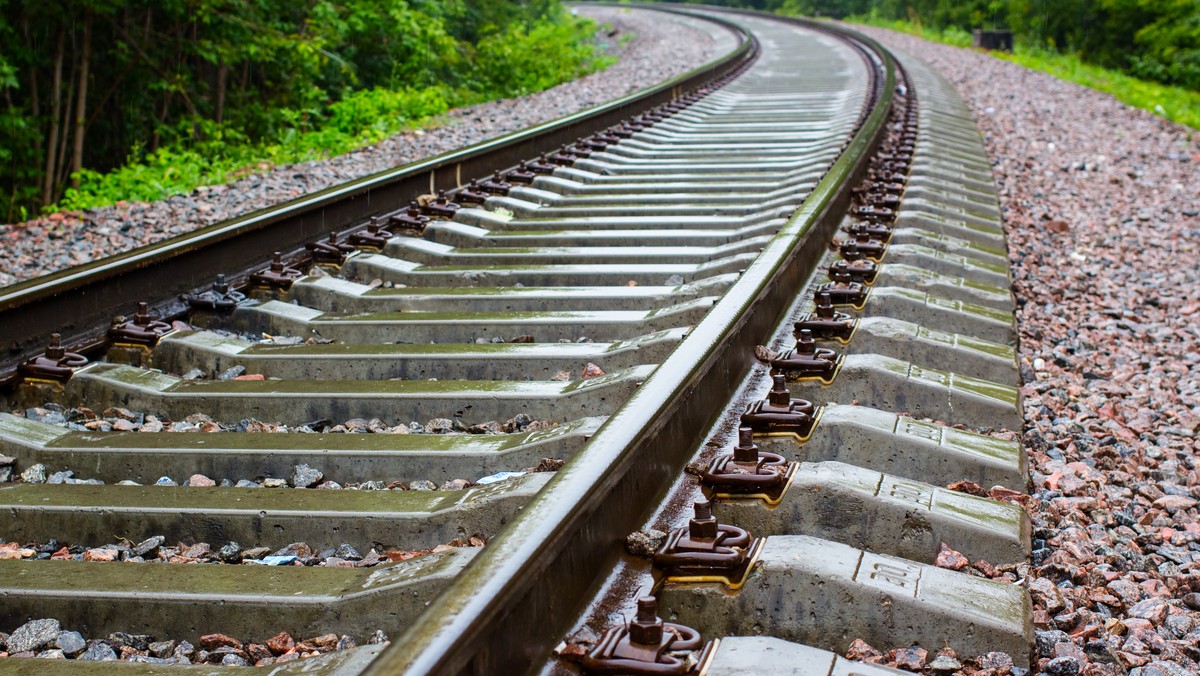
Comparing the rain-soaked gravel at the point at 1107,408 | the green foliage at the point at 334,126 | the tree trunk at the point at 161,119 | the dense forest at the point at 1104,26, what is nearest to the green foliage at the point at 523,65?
the green foliage at the point at 334,126

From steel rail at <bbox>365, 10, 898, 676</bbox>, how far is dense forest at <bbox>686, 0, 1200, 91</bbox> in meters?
23.8

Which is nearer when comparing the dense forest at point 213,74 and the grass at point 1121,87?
the dense forest at point 213,74

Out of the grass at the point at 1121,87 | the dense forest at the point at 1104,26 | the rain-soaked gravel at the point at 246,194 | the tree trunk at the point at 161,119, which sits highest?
the dense forest at the point at 1104,26

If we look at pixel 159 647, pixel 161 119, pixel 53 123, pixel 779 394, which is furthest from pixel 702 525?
pixel 161 119

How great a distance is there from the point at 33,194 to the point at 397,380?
13349 mm

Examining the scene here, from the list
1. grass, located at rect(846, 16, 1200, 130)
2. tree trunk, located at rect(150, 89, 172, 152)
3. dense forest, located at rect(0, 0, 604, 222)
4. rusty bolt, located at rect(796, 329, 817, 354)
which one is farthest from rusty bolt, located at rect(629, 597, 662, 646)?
tree trunk, located at rect(150, 89, 172, 152)

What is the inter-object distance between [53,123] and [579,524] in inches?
604

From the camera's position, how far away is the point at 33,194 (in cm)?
1435

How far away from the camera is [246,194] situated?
23.9 feet

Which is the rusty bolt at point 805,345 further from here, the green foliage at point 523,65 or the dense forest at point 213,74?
the green foliage at point 523,65

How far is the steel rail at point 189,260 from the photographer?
3.31m

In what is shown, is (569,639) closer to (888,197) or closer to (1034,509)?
(1034,509)

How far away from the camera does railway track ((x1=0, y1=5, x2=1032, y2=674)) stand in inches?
68.0

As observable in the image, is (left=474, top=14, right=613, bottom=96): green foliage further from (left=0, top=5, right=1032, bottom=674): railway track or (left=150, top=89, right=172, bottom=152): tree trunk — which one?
(left=0, top=5, right=1032, bottom=674): railway track
